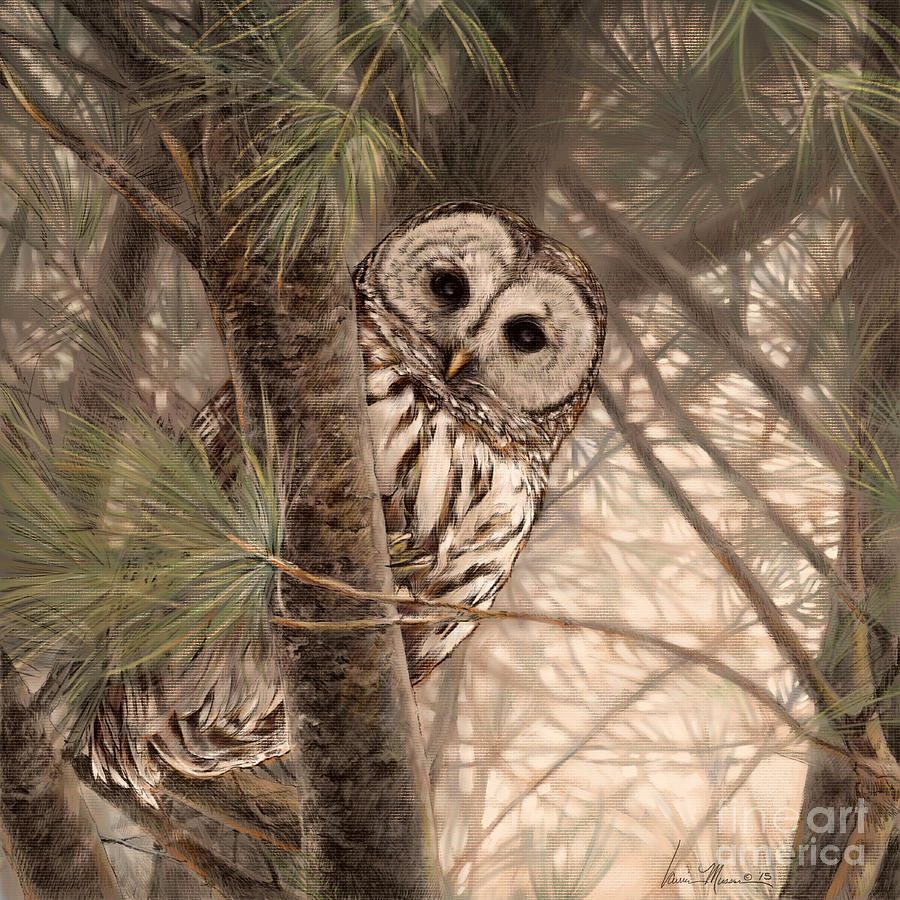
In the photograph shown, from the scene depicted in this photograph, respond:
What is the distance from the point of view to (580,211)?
69cm

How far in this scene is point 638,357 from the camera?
0.68 metres

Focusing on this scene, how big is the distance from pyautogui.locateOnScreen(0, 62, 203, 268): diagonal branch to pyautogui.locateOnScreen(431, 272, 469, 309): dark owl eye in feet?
0.81

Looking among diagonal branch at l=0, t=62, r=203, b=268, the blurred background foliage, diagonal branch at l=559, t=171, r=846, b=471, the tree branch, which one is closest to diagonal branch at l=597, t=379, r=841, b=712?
the blurred background foliage

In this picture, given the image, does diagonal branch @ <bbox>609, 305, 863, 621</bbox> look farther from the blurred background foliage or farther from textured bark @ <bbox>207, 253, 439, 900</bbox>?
textured bark @ <bbox>207, 253, 439, 900</bbox>

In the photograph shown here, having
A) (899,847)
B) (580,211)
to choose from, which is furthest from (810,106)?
(899,847)

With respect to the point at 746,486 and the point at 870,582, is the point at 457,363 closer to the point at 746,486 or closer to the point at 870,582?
the point at 746,486

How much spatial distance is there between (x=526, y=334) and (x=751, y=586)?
32 cm

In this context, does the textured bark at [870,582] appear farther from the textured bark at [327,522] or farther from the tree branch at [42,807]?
the tree branch at [42,807]

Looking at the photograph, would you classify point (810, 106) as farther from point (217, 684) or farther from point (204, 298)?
point (217, 684)

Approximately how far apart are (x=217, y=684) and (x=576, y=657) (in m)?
0.32
